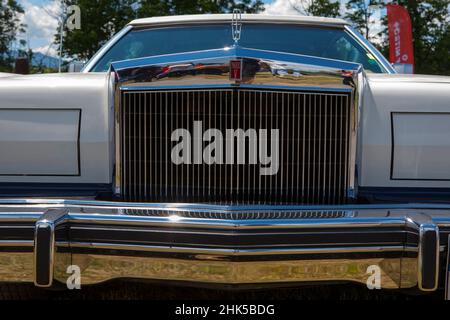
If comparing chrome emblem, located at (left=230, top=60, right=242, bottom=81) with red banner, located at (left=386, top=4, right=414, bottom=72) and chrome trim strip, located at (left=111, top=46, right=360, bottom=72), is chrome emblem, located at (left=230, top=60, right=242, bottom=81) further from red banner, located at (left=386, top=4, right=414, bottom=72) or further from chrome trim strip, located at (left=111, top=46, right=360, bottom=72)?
red banner, located at (left=386, top=4, right=414, bottom=72)

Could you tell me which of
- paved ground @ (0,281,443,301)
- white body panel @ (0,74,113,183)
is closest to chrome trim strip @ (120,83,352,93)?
white body panel @ (0,74,113,183)

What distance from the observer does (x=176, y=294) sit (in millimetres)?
2736

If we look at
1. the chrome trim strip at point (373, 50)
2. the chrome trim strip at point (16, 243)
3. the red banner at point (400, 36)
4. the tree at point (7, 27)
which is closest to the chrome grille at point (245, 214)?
the chrome trim strip at point (16, 243)

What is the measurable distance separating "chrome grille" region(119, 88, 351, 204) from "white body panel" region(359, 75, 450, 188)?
0.37 feet

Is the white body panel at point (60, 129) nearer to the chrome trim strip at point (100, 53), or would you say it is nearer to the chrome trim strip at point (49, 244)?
the chrome trim strip at point (49, 244)

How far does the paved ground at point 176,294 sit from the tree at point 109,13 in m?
18.5

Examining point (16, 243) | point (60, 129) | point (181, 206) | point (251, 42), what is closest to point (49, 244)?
point (16, 243)

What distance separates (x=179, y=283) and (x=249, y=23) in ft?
7.55

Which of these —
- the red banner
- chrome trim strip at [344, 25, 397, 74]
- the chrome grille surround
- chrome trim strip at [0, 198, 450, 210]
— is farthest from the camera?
the red banner

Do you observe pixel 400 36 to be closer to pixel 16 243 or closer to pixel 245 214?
pixel 245 214

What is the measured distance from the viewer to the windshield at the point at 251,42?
355 cm

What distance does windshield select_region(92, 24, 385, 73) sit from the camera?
3549 mm

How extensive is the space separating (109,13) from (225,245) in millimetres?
21198

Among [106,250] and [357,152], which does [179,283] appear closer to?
[106,250]
